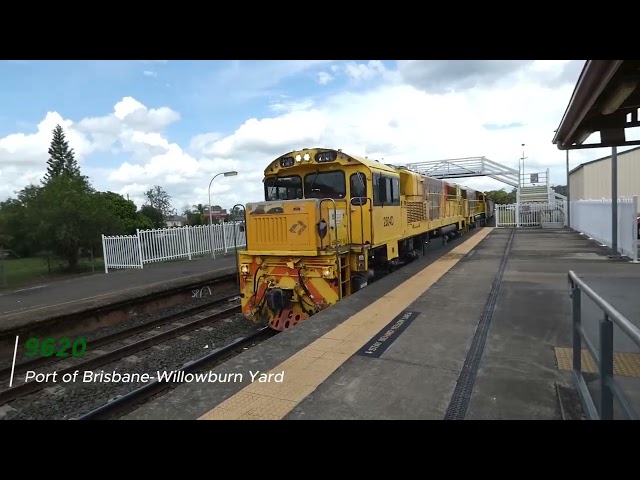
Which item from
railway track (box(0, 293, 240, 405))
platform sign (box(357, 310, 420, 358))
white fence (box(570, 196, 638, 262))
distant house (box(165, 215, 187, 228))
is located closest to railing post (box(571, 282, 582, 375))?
platform sign (box(357, 310, 420, 358))

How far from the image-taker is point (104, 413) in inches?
182

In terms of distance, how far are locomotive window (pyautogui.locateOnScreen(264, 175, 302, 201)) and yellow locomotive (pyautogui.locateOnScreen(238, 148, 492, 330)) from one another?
0.07ft

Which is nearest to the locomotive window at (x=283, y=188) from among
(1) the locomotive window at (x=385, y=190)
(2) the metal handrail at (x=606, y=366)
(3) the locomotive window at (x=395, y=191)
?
(1) the locomotive window at (x=385, y=190)

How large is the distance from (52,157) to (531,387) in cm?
7519

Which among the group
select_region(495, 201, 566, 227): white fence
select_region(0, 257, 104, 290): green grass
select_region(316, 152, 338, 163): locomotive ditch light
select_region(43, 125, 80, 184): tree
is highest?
select_region(43, 125, 80, 184): tree

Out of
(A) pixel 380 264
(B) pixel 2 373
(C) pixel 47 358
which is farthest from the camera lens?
(A) pixel 380 264

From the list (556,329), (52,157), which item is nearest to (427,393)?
(556,329)

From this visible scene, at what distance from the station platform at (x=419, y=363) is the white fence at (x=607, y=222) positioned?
4.44m

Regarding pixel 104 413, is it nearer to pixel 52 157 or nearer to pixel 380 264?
pixel 380 264

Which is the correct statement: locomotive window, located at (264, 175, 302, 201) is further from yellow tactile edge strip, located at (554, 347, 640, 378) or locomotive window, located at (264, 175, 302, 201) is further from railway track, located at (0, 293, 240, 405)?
yellow tactile edge strip, located at (554, 347, 640, 378)

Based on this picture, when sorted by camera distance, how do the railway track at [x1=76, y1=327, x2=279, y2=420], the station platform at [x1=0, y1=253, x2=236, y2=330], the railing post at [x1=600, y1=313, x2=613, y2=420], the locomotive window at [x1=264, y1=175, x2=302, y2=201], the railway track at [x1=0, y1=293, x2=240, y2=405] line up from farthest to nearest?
the station platform at [x1=0, y1=253, x2=236, y2=330]
the locomotive window at [x1=264, y1=175, x2=302, y2=201]
the railway track at [x1=0, y1=293, x2=240, y2=405]
the railway track at [x1=76, y1=327, x2=279, y2=420]
the railing post at [x1=600, y1=313, x2=613, y2=420]

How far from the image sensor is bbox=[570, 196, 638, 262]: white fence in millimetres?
11172

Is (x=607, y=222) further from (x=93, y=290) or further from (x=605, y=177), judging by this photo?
(x=605, y=177)

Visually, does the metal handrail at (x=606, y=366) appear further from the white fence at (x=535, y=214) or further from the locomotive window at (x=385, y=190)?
the white fence at (x=535, y=214)
